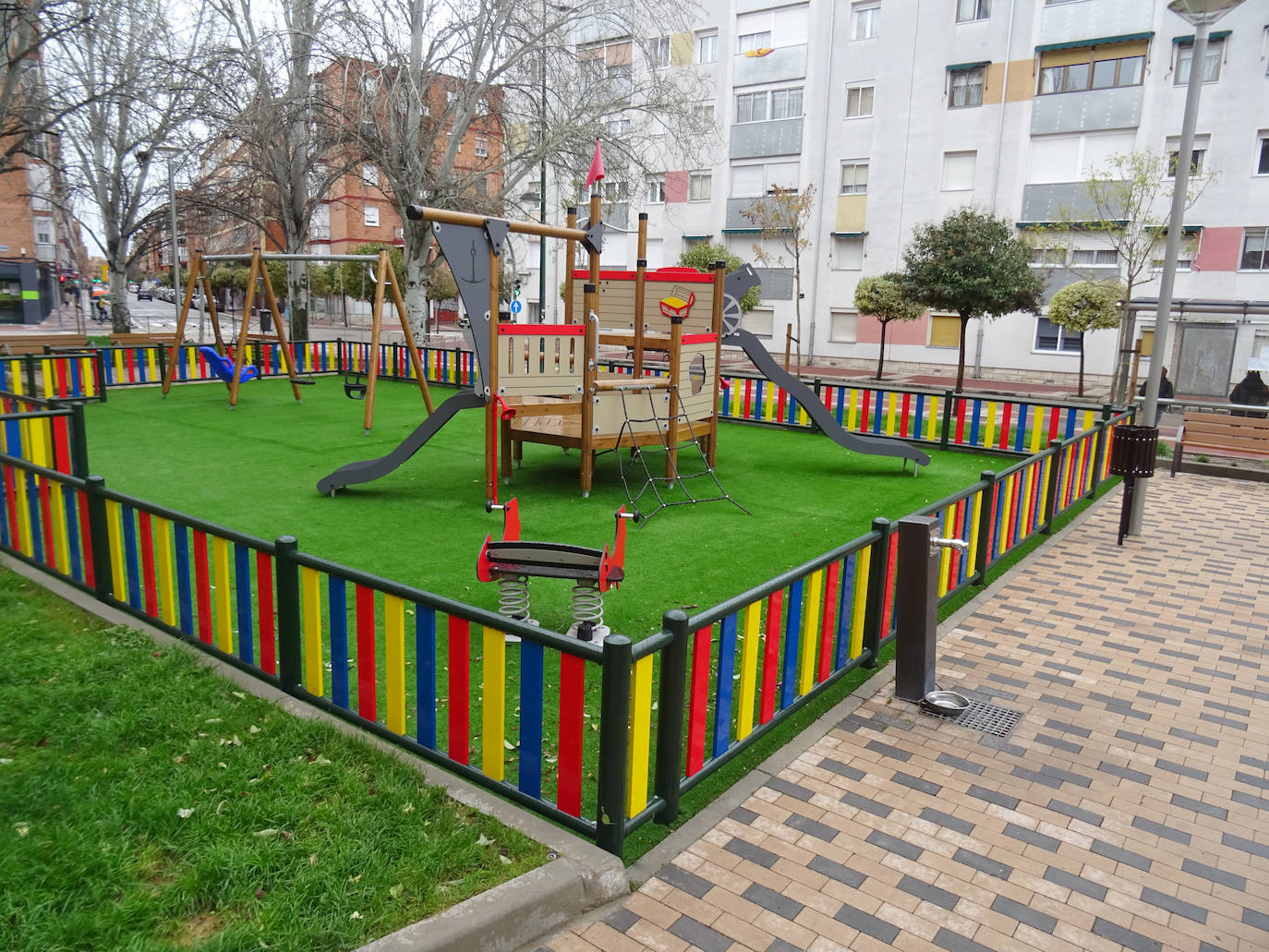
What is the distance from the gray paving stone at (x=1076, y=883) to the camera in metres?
3.56

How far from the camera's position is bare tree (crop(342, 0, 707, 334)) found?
19.2m

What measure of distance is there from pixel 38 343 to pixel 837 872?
2192cm

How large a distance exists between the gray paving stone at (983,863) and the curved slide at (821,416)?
810 centimetres

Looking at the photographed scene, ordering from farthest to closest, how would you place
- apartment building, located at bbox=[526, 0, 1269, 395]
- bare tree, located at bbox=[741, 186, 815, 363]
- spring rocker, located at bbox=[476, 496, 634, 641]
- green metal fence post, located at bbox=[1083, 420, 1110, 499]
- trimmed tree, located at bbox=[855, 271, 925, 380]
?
bare tree, located at bbox=[741, 186, 815, 363], apartment building, located at bbox=[526, 0, 1269, 395], trimmed tree, located at bbox=[855, 271, 925, 380], green metal fence post, located at bbox=[1083, 420, 1110, 499], spring rocker, located at bbox=[476, 496, 634, 641]

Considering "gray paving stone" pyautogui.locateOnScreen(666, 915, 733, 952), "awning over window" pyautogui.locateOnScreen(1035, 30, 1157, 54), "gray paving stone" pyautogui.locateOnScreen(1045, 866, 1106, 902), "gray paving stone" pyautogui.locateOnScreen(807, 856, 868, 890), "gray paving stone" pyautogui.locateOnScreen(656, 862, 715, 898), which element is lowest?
"gray paving stone" pyautogui.locateOnScreen(1045, 866, 1106, 902)

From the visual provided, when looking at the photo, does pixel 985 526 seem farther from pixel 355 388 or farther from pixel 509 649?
pixel 355 388

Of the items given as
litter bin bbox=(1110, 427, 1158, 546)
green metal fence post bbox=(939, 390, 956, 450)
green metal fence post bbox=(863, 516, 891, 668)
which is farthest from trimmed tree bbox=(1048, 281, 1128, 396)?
green metal fence post bbox=(863, 516, 891, 668)

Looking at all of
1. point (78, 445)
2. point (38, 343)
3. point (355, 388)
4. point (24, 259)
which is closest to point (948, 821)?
point (78, 445)

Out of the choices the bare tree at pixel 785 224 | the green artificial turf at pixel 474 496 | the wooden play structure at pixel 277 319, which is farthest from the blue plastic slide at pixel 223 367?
the bare tree at pixel 785 224

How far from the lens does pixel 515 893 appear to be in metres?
3.18

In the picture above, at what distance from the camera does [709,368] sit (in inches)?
434

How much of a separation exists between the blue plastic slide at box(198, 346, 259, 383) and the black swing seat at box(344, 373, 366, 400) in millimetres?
1861

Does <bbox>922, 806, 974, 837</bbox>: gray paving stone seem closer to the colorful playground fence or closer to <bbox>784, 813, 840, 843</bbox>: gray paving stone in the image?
<bbox>784, 813, 840, 843</bbox>: gray paving stone

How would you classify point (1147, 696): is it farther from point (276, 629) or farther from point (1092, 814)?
point (276, 629)
